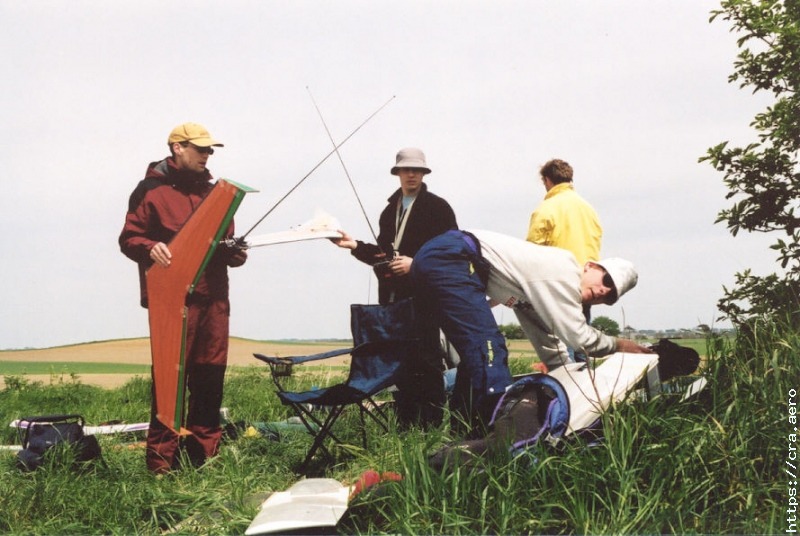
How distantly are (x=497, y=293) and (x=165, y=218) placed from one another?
1753mm

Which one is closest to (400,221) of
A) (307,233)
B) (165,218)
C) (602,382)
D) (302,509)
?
(307,233)

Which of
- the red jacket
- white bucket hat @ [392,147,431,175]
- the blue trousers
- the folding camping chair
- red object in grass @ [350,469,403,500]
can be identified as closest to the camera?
red object in grass @ [350,469,403,500]

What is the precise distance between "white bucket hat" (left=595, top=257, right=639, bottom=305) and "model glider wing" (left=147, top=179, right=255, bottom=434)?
1.69 meters

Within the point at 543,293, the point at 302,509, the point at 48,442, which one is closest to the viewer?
the point at 302,509

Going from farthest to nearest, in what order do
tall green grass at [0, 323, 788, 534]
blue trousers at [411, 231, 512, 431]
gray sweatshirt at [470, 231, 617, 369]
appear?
blue trousers at [411, 231, 512, 431]
gray sweatshirt at [470, 231, 617, 369]
tall green grass at [0, 323, 788, 534]

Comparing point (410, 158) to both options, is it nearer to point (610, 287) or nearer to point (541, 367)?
point (541, 367)

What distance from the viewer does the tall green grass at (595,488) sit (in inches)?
81.9

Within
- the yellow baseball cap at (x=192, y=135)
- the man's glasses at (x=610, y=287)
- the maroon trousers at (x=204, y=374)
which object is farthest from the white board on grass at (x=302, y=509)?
the yellow baseball cap at (x=192, y=135)

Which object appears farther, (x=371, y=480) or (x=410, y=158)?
(x=410, y=158)

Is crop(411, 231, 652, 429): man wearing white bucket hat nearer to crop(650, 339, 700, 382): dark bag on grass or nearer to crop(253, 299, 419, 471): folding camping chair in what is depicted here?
crop(650, 339, 700, 382): dark bag on grass

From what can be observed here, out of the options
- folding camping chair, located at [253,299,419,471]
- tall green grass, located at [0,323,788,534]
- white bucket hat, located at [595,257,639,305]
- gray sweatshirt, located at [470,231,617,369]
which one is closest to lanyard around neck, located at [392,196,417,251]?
folding camping chair, located at [253,299,419,471]

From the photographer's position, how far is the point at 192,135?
3775 millimetres

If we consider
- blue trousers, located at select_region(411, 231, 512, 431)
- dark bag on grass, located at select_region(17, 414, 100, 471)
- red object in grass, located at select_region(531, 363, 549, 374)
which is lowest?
dark bag on grass, located at select_region(17, 414, 100, 471)

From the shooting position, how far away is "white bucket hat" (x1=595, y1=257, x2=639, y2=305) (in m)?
2.69
